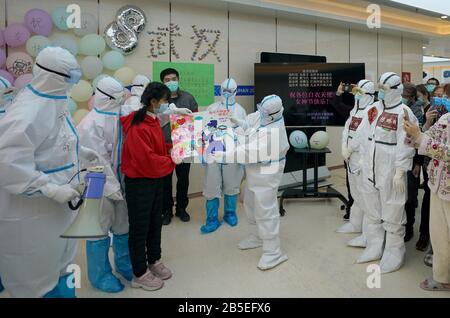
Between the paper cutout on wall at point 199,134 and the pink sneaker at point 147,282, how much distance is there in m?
0.88

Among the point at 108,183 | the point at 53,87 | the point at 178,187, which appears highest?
the point at 53,87

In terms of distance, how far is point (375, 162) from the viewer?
8.75ft

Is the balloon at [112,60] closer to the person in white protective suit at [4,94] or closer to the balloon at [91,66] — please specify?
the balloon at [91,66]

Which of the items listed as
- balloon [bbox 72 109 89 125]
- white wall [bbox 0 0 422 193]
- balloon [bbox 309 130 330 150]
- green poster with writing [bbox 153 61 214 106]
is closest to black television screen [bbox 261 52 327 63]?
white wall [bbox 0 0 422 193]

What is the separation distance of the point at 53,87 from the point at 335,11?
5257 millimetres

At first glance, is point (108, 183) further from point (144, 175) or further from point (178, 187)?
point (178, 187)

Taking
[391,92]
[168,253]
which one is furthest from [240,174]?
[391,92]

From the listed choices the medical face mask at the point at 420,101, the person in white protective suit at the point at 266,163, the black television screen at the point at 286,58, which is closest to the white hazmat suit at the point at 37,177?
the person in white protective suit at the point at 266,163

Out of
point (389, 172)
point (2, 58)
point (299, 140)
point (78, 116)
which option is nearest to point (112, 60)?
point (78, 116)

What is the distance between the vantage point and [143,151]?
213 centimetres

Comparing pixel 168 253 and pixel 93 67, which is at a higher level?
pixel 93 67

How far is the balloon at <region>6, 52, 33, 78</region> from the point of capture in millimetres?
3420

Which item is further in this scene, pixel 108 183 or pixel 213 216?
pixel 213 216

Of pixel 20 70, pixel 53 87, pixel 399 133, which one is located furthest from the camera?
pixel 20 70
